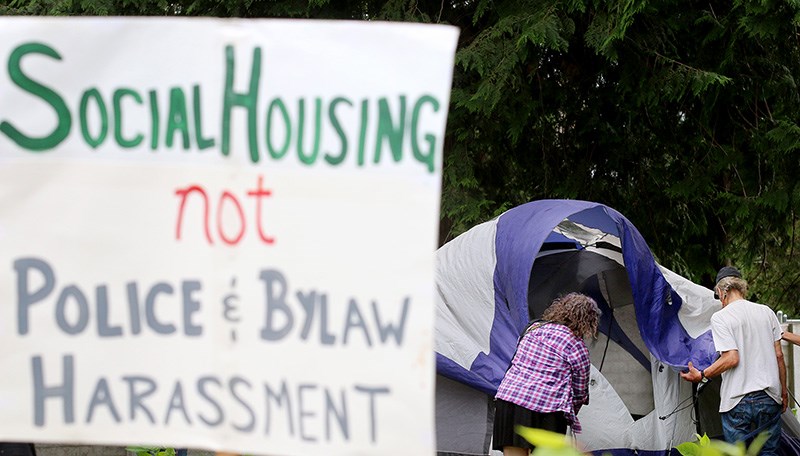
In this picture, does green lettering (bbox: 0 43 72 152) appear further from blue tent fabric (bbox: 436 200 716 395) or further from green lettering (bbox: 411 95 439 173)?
blue tent fabric (bbox: 436 200 716 395)

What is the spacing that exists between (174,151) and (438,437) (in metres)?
5.40

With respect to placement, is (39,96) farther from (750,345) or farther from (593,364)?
(593,364)

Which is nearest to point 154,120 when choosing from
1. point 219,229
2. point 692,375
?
point 219,229

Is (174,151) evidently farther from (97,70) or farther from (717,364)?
(717,364)

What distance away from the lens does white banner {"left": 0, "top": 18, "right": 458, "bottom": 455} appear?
9.12 feet

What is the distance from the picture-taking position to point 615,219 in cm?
784

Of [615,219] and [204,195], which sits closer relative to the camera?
[204,195]

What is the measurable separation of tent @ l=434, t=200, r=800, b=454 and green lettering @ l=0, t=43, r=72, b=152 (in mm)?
4918

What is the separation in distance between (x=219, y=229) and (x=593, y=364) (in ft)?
20.0

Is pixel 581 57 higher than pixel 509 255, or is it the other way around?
pixel 581 57

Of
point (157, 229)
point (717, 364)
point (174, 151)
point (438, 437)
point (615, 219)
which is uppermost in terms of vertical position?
point (174, 151)

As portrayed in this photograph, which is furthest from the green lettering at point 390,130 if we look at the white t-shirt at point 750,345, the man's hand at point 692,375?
the man's hand at point 692,375

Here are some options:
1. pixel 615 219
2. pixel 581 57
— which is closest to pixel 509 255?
pixel 615 219

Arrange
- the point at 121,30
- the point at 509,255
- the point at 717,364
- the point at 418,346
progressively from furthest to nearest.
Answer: the point at 509,255 < the point at 717,364 < the point at 121,30 < the point at 418,346
